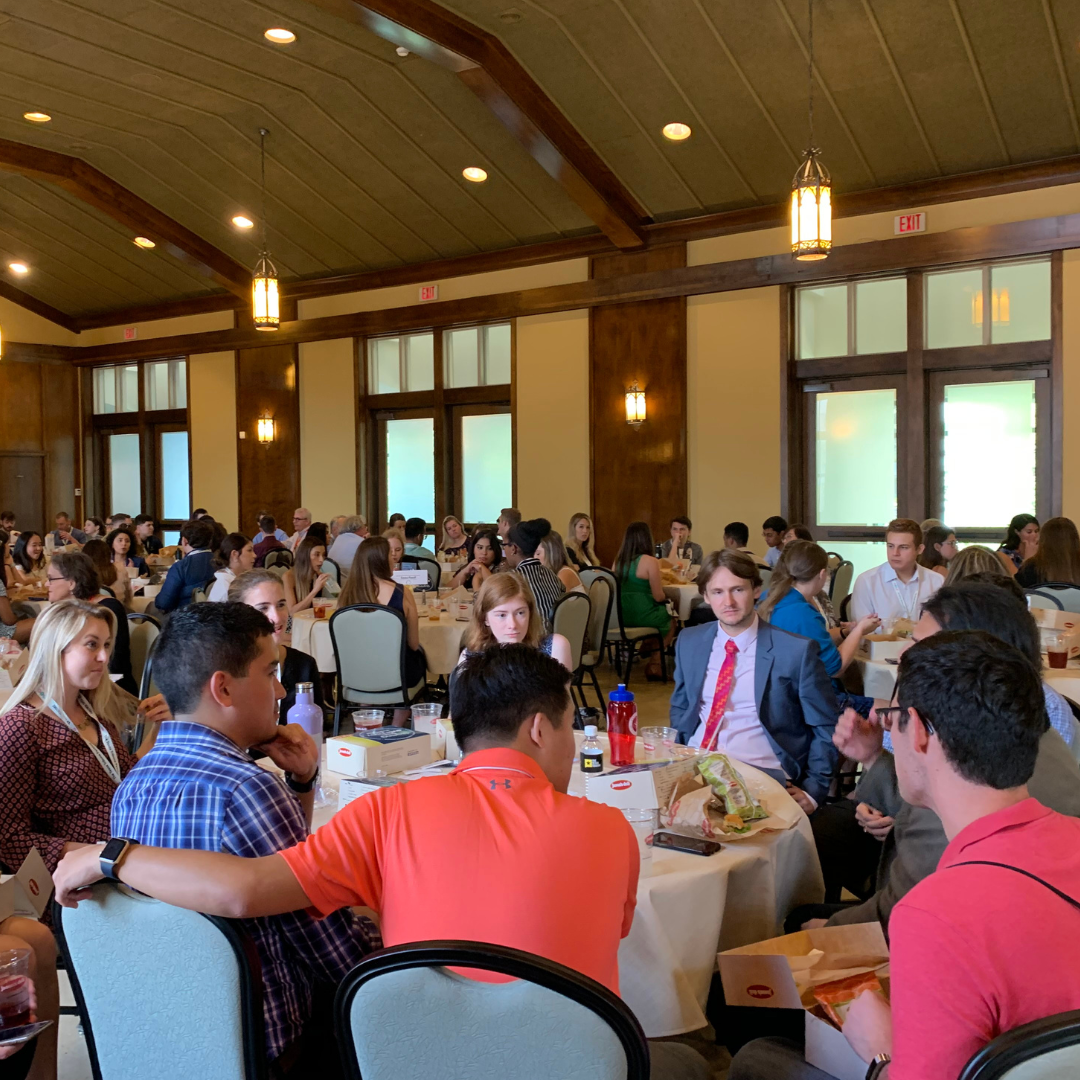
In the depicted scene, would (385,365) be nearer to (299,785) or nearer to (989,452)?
(989,452)

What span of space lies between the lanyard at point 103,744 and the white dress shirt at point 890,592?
13.4ft

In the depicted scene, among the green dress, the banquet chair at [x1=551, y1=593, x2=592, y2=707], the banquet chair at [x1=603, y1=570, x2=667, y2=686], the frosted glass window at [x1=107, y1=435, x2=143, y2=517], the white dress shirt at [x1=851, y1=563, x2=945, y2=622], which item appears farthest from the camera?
the frosted glass window at [x1=107, y1=435, x2=143, y2=517]

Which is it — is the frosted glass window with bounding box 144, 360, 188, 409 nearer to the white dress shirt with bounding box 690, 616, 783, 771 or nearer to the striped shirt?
the striped shirt

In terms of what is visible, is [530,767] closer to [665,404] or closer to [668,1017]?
[668,1017]

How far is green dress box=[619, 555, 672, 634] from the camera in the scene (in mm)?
7754

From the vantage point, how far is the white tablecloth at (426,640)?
6.21 meters

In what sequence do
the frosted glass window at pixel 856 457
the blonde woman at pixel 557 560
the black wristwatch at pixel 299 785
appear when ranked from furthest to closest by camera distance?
1. the frosted glass window at pixel 856 457
2. the blonde woman at pixel 557 560
3. the black wristwatch at pixel 299 785

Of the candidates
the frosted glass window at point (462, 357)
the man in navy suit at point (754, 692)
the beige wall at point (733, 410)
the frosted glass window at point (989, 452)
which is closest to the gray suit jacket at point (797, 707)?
the man in navy suit at point (754, 692)

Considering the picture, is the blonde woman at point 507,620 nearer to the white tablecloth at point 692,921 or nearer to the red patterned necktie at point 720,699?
the red patterned necktie at point 720,699

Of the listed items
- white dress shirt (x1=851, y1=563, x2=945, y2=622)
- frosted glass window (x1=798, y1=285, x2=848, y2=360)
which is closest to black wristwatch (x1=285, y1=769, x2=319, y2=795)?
white dress shirt (x1=851, y1=563, x2=945, y2=622)

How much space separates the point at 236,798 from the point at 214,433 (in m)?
13.8

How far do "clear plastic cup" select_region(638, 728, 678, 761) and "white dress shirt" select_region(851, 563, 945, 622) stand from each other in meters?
2.86

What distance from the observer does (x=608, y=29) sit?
303 inches

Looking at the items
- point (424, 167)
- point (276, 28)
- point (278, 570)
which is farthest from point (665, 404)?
point (276, 28)
